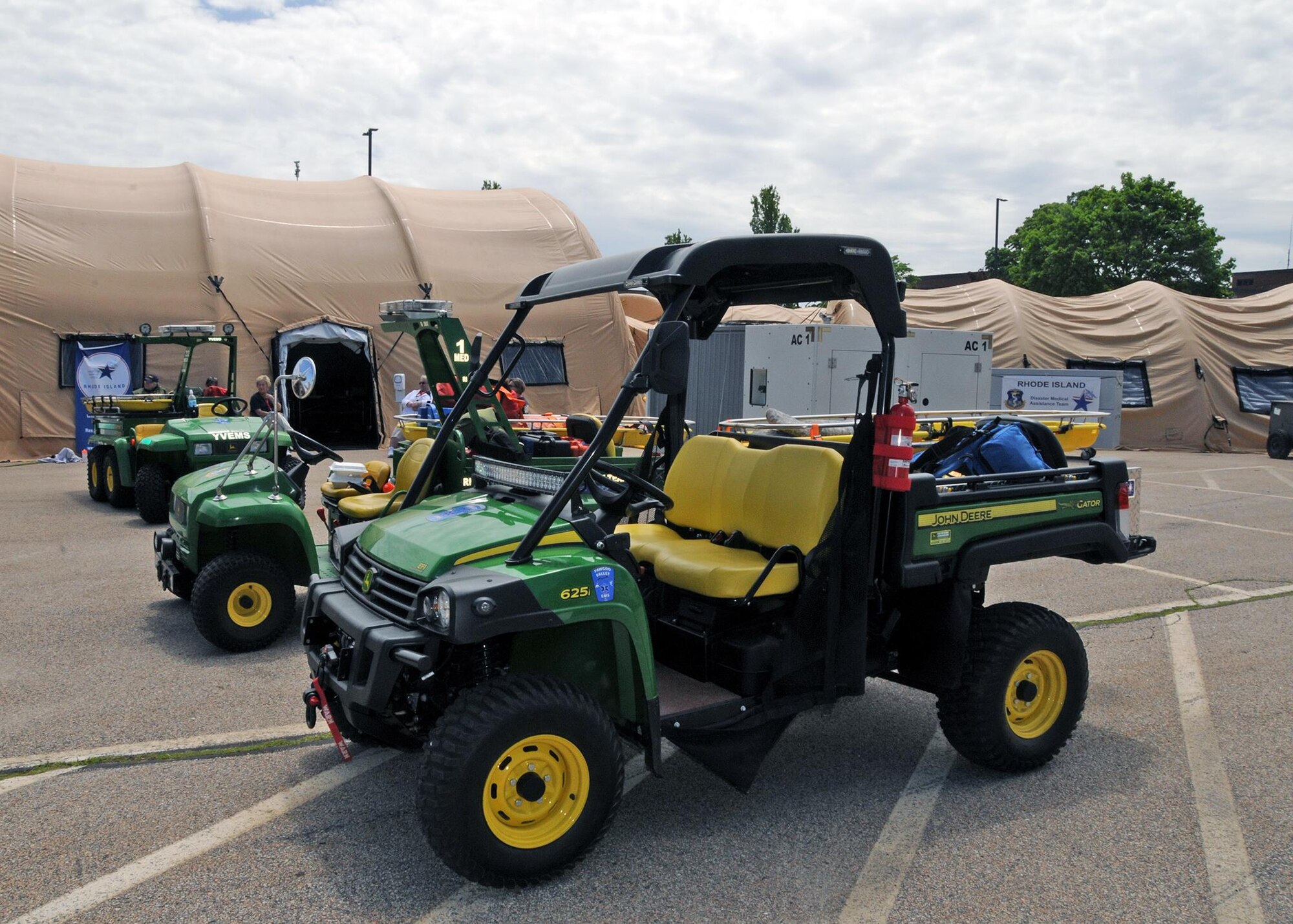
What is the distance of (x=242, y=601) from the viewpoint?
617 centimetres

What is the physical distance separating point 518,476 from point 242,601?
3.00 metres

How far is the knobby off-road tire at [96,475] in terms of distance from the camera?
42.1 feet

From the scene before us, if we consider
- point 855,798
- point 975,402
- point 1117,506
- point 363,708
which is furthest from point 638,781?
point 975,402

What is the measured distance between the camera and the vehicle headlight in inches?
124

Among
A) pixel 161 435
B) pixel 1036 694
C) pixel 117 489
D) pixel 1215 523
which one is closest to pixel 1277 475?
pixel 1215 523

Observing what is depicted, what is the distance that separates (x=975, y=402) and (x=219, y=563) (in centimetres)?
1433

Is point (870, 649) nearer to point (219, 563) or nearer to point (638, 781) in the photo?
point (638, 781)

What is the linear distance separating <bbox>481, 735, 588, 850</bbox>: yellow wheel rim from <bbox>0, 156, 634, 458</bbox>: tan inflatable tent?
1643cm

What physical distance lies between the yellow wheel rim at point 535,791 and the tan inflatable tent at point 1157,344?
22.4 m

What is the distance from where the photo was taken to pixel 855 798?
13.5 feet

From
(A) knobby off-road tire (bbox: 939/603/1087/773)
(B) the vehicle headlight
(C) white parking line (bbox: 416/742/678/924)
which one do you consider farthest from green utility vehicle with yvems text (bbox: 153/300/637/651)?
(A) knobby off-road tire (bbox: 939/603/1087/773)

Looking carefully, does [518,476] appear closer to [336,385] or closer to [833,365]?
[833,365]

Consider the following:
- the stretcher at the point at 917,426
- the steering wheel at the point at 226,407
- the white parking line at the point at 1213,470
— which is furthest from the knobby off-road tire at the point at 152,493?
the white parking line at the point at 1213,470

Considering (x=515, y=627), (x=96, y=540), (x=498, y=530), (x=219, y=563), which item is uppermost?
(x=498, y=530)
